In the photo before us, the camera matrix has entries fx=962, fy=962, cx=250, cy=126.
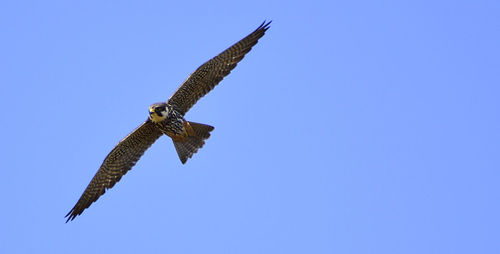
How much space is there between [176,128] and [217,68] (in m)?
1.46

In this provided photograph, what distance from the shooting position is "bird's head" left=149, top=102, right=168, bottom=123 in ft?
61.7

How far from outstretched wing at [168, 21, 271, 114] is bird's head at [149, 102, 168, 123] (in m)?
0.35

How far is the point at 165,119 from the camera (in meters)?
19.0

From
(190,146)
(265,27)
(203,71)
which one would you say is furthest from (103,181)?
(265,27)

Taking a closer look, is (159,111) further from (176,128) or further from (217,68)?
(217,68)

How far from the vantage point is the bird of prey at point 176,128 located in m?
19.0

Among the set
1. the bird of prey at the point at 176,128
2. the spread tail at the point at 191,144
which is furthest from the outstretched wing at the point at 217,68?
the spread tail at the point at 191,144

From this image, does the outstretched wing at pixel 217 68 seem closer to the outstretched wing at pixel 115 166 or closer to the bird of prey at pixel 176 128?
the bird of prey at pixel 176 128

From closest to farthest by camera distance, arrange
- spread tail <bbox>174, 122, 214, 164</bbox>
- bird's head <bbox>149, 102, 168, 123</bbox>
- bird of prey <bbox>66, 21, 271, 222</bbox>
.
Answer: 1. bird's head <bbox>149, 102, 168, 123</bbox>
2. bird of prey <bbox>66, 21, 271, 222</bbox>
3. spread tail <bbox>174, 122, 214, 164</bbox>

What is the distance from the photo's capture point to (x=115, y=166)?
19891 millimetres

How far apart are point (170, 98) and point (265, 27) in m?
2.36

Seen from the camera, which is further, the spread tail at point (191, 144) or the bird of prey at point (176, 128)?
the spread tail at point (191, 144)

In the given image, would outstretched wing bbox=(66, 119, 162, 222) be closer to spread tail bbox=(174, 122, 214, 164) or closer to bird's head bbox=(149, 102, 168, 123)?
spread tail bbox=(174, 122, 214, 164)

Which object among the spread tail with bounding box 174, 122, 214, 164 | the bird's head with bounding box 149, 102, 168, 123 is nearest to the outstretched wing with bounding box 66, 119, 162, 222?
the spread tail with bounding box 174, 122, 214, 164
